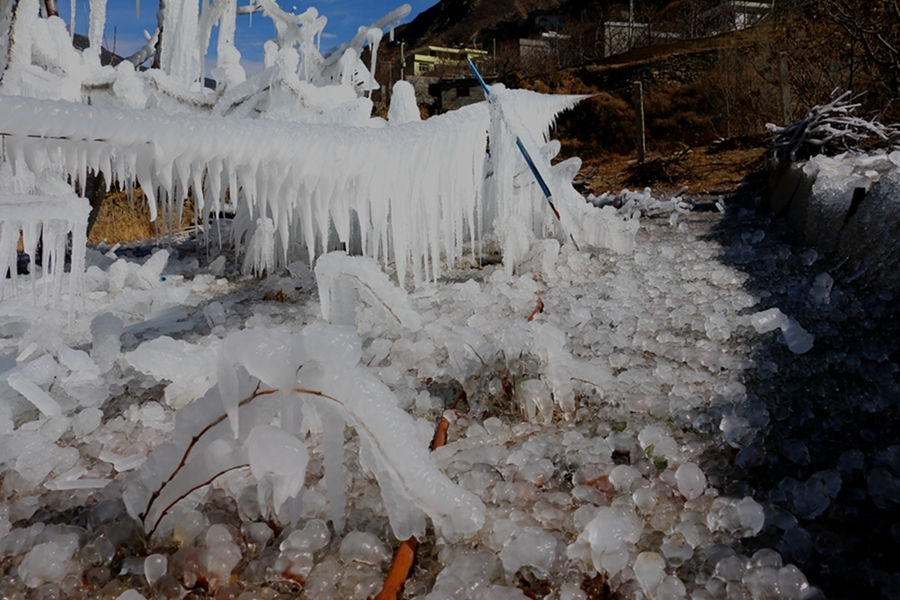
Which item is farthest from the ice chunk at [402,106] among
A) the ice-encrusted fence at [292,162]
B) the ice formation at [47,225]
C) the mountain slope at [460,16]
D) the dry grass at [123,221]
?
the mountain slope at [460,16]

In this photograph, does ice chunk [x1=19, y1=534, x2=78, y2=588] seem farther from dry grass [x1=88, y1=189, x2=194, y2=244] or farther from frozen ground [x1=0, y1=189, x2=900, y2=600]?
dry grass [x1=88, y1=189, x2=194, y2=244]

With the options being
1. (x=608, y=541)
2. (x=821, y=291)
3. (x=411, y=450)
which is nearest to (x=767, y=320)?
(x=821, y=291)

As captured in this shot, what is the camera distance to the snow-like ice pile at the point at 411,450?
3.02 feet

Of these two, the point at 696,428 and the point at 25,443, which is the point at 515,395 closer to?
the point at 696,428

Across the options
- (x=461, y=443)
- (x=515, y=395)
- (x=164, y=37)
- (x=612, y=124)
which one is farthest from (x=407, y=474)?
(x=612, y=124)

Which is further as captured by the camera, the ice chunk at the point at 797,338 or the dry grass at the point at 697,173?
the dry grass at the point at 697,173

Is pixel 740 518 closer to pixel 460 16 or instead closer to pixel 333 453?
pixel 333 453

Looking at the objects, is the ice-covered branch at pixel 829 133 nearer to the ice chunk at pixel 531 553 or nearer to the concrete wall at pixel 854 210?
the concrete wall at pixel 854 210

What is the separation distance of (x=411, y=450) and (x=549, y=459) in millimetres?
476

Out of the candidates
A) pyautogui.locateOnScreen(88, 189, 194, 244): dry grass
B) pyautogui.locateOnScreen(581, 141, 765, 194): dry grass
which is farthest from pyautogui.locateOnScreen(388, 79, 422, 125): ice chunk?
pyautogui.locateOnScreen(88, 189, 194, 244): dry grass

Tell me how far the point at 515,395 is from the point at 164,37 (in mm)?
4283

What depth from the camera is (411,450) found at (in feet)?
3.05

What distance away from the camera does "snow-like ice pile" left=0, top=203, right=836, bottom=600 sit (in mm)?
919

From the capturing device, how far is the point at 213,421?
3.19ft
